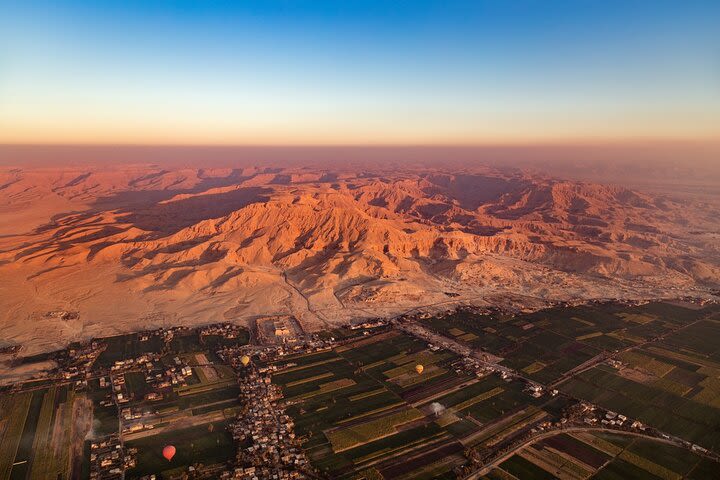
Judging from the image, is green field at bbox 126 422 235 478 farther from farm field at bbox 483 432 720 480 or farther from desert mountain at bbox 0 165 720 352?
desert mountain at bbox 0 165 720 352

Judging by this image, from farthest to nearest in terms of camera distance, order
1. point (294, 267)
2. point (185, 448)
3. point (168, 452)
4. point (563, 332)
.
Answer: point (294, 267)
point (563, 332)
point (185, 448)
point (168, 452)

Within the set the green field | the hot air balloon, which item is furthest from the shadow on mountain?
the hot air balloon

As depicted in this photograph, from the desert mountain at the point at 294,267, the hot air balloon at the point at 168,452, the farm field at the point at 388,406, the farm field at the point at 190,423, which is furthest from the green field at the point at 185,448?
the desert mountain at the point at 294,267

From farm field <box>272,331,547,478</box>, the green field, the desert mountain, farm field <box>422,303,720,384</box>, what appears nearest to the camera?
the green field

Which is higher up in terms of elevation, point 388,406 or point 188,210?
point 188,210

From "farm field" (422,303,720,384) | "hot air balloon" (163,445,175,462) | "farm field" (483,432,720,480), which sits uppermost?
"hot air balloon" (163,445,175,462)

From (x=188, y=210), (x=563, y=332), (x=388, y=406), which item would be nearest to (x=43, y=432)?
(x=388, y=406)

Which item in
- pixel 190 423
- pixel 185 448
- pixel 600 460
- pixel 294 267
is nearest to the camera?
pixel 600 460

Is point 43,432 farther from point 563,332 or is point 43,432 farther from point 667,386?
point 667,386

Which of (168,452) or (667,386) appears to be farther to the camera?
(667,386)
